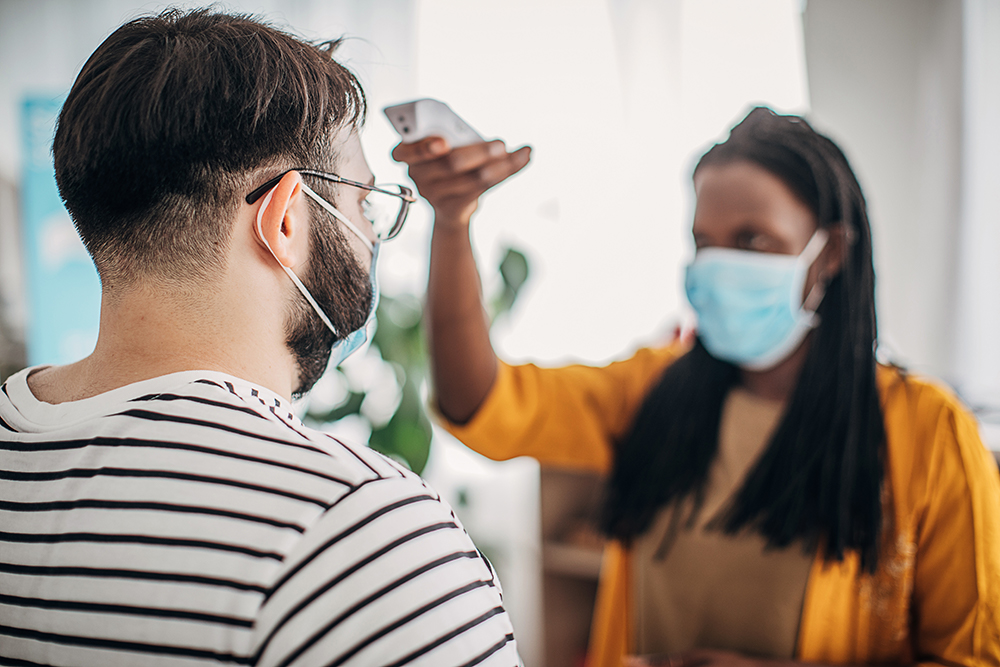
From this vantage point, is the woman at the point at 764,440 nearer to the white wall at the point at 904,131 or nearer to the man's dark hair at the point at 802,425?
the man's dark hair at the point at 802,425

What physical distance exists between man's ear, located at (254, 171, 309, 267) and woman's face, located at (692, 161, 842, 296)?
28.2 inches

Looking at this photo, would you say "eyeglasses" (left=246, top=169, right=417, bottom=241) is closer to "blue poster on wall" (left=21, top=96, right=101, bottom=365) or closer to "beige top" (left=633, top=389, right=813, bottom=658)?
"beige top" (left=633, top=389, right=813, bottom=658)

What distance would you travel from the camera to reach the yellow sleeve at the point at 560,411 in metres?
1.13

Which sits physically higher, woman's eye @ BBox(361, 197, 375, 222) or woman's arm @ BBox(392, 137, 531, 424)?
woman's eye @ BBox(361, 197, 375, 222)

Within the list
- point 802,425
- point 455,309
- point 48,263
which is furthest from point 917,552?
point 48,263

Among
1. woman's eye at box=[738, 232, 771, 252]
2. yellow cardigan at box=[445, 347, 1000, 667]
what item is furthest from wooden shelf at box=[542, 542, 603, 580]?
woman's eye at box=[738, 232, 771, 252]

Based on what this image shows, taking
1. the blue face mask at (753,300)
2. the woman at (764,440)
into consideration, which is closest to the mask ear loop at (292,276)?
the woman at (764,440)

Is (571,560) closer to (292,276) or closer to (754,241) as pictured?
(754,241)

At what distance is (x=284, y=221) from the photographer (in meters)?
0.62

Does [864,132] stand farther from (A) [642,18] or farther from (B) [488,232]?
(B) [488,232]

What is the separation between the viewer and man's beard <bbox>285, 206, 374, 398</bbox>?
0.65 m

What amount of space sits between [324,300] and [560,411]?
64 cm

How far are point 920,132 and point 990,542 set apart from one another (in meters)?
1.46

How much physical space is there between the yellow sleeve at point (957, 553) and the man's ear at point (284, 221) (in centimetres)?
91
